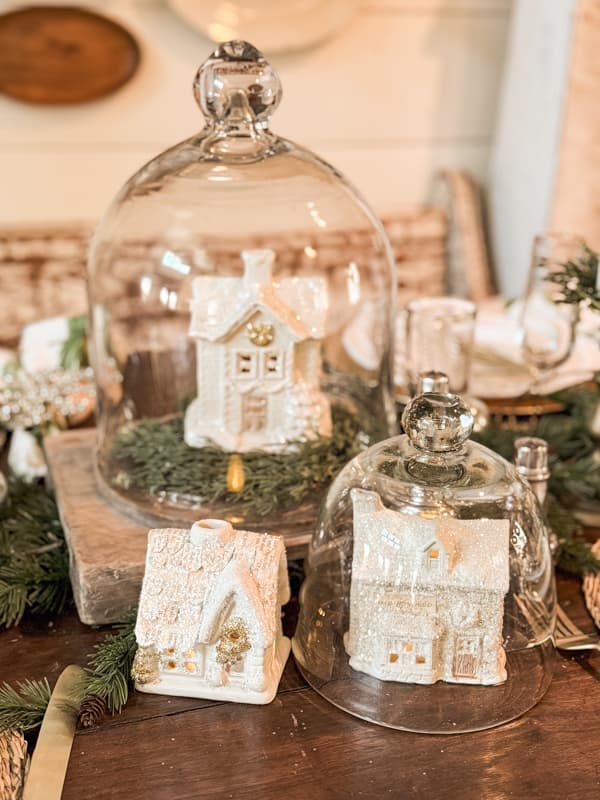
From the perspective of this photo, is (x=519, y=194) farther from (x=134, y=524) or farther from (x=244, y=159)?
(x=134, y=524)

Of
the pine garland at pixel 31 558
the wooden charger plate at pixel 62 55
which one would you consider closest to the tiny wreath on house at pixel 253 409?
the pine garland at pixel 31 558

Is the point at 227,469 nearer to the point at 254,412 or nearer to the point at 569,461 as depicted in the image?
the point at 254,412

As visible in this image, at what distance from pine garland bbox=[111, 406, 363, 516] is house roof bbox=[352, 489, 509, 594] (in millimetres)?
234

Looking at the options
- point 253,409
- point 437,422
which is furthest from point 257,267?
point 437,422

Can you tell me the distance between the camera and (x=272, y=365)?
41.7 inches

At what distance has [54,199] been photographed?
2.38 m

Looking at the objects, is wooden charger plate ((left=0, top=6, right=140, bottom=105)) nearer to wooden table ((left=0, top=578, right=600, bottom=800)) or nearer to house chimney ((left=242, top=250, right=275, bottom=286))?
house chimney ((left=242, top=250, right=275, bottom=286))

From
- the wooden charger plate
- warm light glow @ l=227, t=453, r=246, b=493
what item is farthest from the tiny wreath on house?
the wooden charger plate

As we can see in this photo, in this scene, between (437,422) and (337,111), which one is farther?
(337,111)

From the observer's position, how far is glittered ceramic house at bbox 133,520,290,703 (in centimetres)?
79

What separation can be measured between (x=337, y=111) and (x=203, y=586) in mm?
1952

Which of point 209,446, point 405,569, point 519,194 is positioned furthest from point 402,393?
point 519,194

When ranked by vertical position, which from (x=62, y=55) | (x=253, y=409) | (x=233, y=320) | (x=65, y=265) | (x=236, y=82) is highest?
(x=236, y=82)

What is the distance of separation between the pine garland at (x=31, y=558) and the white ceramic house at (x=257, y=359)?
0.20 metres
